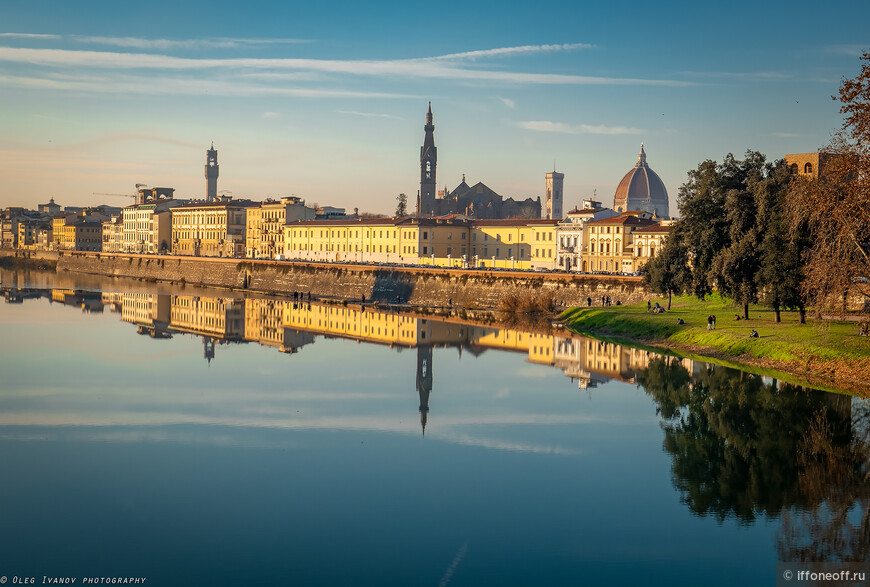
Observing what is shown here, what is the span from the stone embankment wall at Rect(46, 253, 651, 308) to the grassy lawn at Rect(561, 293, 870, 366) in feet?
12.0

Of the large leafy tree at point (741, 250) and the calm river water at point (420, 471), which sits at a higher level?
the large leafy tree at point (741, 250)

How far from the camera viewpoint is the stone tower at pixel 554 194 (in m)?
168

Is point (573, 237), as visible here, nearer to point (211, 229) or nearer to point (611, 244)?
point (611, 244)

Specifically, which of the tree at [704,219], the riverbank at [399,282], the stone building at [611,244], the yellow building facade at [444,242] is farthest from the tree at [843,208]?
the yellow building facade at [444,242]

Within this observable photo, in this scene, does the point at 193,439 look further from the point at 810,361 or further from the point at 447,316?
the point at 447,316

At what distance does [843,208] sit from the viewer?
104 feet

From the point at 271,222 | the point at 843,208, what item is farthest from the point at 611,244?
the point at 271,222

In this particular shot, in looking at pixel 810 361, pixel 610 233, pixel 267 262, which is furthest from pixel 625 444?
pixel 267 262

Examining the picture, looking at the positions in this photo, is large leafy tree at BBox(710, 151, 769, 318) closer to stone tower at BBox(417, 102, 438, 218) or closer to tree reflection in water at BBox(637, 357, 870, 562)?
tree reflection in water at BBox(637, 357, 870, 562)

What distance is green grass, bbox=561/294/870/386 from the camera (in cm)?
3522

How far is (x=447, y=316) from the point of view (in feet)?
208

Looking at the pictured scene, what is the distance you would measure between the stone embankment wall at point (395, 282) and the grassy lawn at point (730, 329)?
3.64 m

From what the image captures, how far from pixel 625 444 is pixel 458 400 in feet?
24.5

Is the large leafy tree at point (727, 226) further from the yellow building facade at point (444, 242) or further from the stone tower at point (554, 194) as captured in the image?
the stone tower at point (554, 194)
